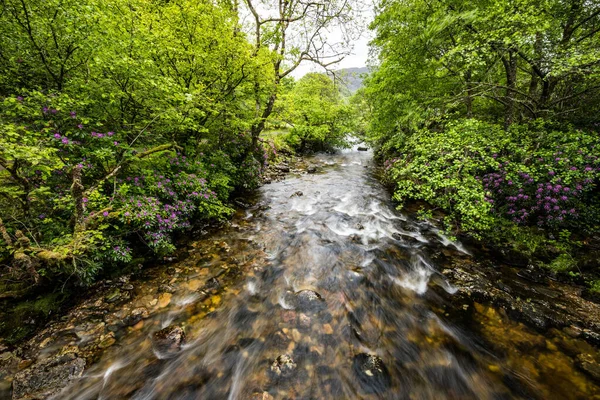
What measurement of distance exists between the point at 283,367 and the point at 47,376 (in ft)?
10.8

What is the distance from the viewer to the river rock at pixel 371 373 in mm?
3271

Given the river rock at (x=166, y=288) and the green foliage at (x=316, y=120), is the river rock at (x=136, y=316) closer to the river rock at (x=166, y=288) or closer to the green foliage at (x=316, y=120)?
the river rock at (x=166, y=288)

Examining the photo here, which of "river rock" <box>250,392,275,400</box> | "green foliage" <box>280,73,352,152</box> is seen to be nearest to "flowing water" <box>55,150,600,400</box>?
"river rock" <box>250,392,275,400</box>

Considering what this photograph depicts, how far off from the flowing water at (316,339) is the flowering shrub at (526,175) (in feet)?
6.46

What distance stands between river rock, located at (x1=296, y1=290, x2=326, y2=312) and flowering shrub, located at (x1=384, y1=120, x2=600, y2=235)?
386 centimetres


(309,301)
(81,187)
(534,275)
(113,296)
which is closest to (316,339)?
(309,301)

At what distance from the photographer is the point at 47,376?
3078mm

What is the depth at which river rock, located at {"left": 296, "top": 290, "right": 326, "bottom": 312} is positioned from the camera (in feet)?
15.1

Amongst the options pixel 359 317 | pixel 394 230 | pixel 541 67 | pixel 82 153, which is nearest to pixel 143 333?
pixel 82 153

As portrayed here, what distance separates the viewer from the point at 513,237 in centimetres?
627

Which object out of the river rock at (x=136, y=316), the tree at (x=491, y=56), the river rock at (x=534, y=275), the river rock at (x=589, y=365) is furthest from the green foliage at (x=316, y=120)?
the river rock at (x=589, y=365)

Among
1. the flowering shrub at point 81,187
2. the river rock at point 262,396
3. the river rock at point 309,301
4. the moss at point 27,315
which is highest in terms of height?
the flowering shrub at point 81,187

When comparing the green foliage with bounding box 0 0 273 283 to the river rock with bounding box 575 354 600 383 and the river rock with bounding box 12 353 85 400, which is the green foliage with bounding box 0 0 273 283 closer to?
the river rock with bounding box 12 353 85 400

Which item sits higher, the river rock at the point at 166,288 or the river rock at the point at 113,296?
the river rock at the point at 113,296
